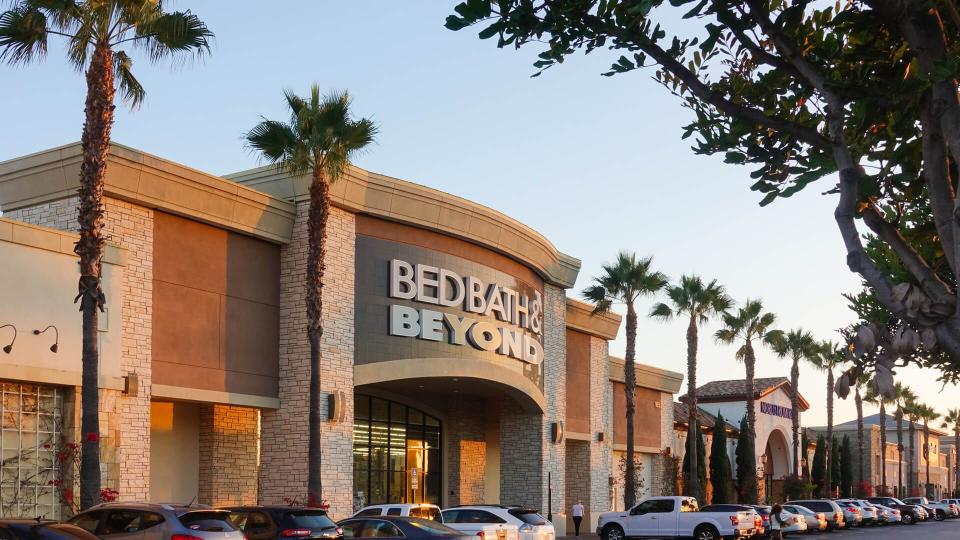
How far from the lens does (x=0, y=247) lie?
2192 cm

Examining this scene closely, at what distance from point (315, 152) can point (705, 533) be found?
1729 centimetres

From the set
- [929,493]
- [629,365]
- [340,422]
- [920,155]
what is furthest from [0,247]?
[929,493]

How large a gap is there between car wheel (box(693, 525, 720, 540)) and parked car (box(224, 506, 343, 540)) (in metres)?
17.7

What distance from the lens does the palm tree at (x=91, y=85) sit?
1969 cm

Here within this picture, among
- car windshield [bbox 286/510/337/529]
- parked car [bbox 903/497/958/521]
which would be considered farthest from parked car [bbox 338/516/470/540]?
parked car [bbox 903/497/958/521]

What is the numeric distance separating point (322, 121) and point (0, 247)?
8.16m

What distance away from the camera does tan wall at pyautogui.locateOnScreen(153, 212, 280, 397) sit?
86.4ft

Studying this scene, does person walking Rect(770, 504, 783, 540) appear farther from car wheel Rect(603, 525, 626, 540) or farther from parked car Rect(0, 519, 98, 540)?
parked car Rect(0, 519, 98, 540)

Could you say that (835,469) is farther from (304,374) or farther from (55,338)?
(55,338)

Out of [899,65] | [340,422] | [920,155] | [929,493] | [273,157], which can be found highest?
[273,157]

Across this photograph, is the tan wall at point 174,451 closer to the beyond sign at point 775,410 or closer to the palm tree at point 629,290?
the palm tree at point 629,290

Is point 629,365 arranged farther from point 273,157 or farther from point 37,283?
point 37,283

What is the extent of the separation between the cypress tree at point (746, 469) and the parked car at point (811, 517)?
12.3 meters

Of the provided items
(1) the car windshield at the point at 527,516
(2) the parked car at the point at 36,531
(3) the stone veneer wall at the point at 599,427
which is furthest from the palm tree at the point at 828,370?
(2) the parked car at the point at 36,531
